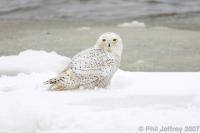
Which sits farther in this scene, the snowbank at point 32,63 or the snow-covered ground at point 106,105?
the snowbank at point 32,63

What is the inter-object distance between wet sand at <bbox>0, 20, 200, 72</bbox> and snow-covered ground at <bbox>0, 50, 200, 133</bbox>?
1.87 meters

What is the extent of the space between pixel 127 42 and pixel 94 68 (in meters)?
3.49

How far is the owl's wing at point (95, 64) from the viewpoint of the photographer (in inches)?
160

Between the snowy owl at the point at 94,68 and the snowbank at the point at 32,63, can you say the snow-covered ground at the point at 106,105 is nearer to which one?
the snowy owl at the point at 94,68

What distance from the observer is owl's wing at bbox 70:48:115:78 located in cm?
407

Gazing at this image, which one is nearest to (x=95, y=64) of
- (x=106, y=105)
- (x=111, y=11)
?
(x=106, y=105)

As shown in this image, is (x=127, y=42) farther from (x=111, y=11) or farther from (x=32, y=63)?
(x=111, y=11)

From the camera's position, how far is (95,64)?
4090 millimetres

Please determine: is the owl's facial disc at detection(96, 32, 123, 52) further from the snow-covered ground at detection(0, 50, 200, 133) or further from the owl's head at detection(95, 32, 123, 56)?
the snow-covered ground at detection(0, 50, 200, 133)

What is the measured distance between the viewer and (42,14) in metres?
10.9

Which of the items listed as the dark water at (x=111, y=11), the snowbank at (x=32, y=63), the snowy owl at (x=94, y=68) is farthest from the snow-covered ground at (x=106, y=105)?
the dark water at (x=111, y=11)

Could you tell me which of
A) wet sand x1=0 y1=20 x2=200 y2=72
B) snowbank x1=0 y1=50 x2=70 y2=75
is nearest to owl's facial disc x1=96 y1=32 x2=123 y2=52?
snowbank x1=0 y1=50 x2=70 y2=75

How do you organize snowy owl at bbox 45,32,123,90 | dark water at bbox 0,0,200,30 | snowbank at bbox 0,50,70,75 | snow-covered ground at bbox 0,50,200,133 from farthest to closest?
dark water at bbox 0,0,200,30 < snowbank at bbox 0,50,70,75 < snowy owl at bbox 45,32,123,90 < snow-covered ground at bbox 0,50,200,133

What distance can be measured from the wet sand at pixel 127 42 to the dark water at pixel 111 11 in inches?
29.3
